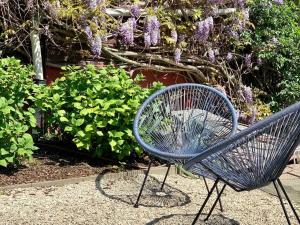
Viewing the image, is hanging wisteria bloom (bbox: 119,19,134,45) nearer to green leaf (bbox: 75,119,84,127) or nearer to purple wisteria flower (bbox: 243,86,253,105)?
green leaf (bbox: 75,119,84,127)

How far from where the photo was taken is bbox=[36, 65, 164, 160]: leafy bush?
481 centimetres

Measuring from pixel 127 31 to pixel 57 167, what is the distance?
1973mm

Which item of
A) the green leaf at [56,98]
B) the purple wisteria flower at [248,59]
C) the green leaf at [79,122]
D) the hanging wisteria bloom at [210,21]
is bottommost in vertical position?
the green leaf at [79,122]

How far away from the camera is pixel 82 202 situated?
413 centimetres

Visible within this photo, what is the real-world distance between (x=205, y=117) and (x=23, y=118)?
5.01 feet

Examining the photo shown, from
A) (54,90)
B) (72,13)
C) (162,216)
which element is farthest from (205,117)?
(72,13)

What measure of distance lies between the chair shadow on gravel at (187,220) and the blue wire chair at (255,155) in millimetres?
654

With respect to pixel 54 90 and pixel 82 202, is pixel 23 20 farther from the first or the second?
pixel 82 202

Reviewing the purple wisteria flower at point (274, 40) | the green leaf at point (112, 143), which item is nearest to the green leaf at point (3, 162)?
the green leaf at point (112, 143)

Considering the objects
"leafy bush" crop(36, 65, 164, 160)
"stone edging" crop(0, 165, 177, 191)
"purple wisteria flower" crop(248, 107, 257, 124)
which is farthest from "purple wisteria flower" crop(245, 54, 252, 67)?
"stone edging" crop(0, 165, 177, 191)

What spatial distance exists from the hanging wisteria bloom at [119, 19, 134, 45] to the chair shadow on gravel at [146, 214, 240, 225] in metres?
2.80

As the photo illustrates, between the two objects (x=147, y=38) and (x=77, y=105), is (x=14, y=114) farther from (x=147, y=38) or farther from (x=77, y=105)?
(x=147, y=38)

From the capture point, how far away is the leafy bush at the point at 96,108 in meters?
4.81

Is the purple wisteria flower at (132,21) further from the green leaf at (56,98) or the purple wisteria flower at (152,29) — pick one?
the green leaf at (56,98)
